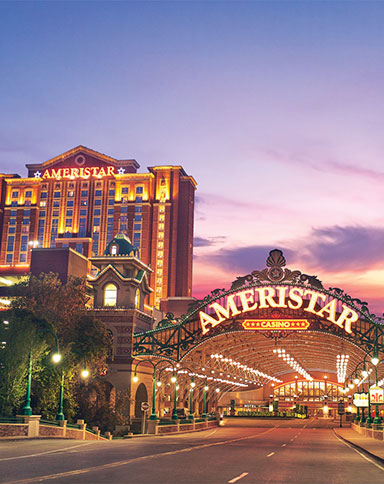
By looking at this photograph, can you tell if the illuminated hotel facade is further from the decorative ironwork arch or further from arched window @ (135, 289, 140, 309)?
the decorative ironwork arch

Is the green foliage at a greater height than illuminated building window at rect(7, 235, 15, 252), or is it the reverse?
illuminated building window at rect(7, 235, 15, 252)

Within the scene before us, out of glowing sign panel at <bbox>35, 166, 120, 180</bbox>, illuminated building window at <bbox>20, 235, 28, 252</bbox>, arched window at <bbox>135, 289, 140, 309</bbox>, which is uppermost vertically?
glowing sign panel at <bbox>35, 166, 120, 180</bbox>

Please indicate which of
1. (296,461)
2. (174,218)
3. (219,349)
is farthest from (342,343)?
(174,218)

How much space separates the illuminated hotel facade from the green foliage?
359 feet

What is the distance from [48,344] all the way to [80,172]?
140592 millimetres

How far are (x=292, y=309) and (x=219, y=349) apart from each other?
86.2 feet

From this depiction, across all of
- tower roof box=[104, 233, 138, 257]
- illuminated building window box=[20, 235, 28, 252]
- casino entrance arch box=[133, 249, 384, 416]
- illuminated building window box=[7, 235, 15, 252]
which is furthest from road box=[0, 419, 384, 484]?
illuminated building window box=[7, 235, 15, 252]

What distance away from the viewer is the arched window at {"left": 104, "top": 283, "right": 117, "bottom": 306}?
7119 centimetres

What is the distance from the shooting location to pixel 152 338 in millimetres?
67250

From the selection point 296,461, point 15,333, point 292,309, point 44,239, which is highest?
point 44,239

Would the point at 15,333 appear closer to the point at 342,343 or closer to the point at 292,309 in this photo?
the point at 292,309

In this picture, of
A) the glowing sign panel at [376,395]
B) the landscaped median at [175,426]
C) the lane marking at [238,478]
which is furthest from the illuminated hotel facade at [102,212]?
the lane marking at [238,478]

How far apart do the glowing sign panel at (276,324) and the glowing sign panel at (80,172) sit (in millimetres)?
127553

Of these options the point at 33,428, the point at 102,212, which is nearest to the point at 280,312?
the point at 33,428
